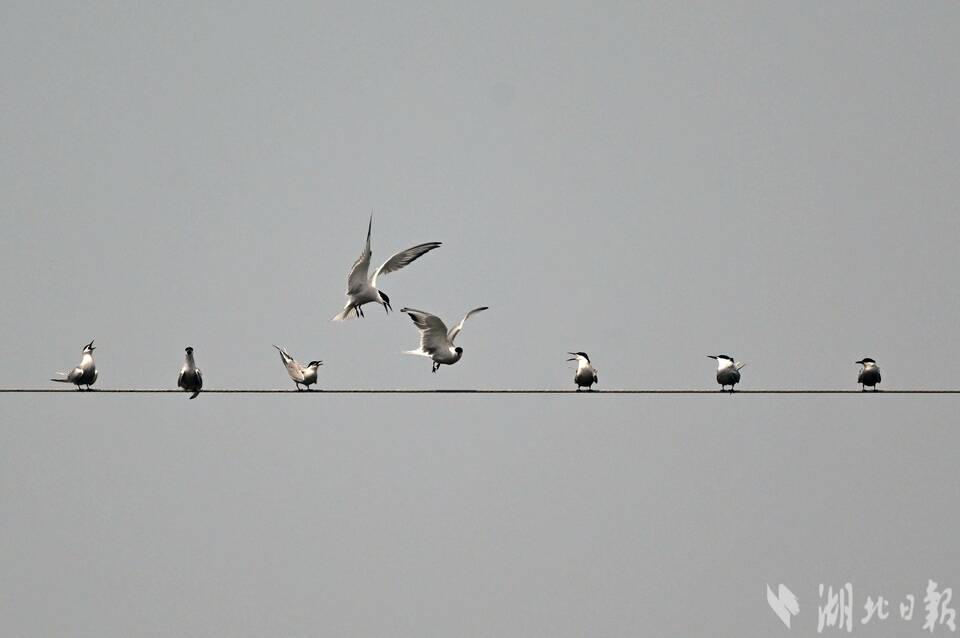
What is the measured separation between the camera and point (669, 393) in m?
19.0

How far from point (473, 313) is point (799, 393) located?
622 cm

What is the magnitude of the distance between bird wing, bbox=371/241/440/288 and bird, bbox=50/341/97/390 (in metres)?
4.59

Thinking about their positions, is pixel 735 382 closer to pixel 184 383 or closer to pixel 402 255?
pixel 402 255

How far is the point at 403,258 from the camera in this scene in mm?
25359

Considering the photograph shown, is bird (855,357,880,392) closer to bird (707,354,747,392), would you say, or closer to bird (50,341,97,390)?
bird (707,354,747,392)

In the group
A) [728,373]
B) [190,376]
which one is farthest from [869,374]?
[190,376]

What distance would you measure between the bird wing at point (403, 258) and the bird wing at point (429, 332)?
110cm

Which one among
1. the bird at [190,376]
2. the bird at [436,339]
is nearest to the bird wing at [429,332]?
the bird at [436,339]

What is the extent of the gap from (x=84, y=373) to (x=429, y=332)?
17.2 ft

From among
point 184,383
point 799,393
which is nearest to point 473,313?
point 184,383

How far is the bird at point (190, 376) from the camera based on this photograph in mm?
22156

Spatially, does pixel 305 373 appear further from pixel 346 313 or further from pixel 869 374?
pixel 869 374

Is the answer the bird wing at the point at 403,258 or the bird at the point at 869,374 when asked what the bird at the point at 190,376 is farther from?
the bird at the point at 869,374

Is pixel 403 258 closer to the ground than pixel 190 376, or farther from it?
farther from it
